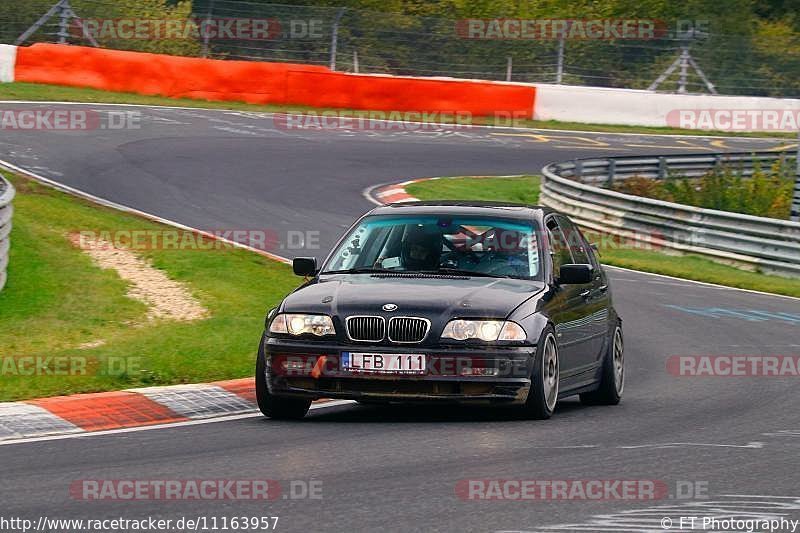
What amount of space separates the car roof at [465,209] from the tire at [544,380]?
124cm

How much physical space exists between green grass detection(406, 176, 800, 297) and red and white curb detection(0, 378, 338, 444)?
40.3ft

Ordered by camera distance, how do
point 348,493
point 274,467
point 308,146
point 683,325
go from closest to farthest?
point 348,493 < point 274,467 < point 683,325 < point 308,146

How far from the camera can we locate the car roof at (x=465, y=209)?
11141 millimetres

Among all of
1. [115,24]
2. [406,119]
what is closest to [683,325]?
[406,119]

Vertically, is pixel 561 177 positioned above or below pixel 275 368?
below

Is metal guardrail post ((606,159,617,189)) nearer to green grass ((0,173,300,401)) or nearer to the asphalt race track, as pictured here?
the asphalt race track

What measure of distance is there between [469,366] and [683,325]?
8.09 metres

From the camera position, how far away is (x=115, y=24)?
38.6 m

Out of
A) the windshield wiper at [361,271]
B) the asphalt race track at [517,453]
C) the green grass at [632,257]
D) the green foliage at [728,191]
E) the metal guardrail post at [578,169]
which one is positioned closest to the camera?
the asphalt race track at [517,453]

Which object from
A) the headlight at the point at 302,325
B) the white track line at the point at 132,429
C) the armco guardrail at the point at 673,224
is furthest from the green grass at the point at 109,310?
the armco guardrail at the point at 673,224

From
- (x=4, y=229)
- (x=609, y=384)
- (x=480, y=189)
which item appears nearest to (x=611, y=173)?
(x=480, y=189)

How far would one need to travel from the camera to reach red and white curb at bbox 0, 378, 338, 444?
9.49m

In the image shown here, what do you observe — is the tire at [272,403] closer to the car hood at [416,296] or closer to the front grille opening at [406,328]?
the car hood at [416,296]

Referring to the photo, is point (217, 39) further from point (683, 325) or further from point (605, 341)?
point (605, 341)
